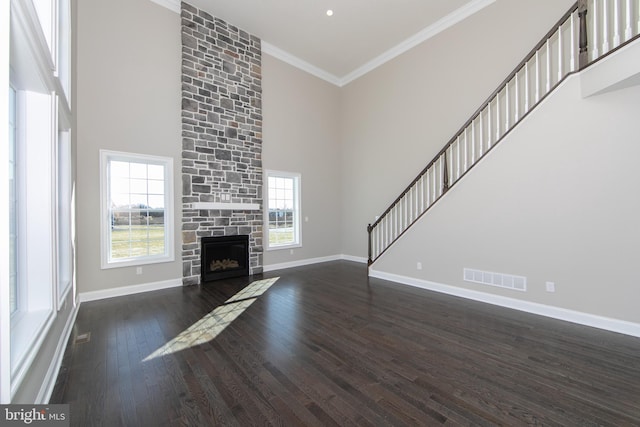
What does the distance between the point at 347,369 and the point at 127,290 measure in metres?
4.12

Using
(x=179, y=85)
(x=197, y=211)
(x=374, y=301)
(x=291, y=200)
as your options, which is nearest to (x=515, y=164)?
(x=374, y=301)

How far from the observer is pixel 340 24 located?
5609 millimetres

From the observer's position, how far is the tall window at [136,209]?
4.43m

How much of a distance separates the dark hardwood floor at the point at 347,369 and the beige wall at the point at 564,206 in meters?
0.54

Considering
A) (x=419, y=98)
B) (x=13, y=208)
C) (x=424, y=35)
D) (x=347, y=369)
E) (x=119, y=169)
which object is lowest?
(x=347, y=369)

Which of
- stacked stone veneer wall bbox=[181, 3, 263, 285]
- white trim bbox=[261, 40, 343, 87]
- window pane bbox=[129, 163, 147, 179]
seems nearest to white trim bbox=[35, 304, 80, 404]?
stacked stone veneer wall bbox=[181, 3, 263, 285]

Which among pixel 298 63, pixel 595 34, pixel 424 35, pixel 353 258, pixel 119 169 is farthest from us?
pixel 353 258

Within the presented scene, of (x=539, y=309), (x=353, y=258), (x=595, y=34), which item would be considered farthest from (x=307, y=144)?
(x=539, y=309)

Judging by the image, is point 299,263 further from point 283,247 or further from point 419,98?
point 419,98

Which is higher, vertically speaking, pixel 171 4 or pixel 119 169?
pixel 171 4

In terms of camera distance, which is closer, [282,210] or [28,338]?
[28,338]

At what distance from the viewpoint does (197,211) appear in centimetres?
527

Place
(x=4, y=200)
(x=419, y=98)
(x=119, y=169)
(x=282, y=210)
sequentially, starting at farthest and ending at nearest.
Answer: (x=282, y=210) → (x=419, y=98) → (x=119, y=169) → (x=4, y=200)

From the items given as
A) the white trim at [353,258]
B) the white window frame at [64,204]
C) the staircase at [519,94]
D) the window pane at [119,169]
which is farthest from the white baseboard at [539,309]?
the window pane at [119,169]
